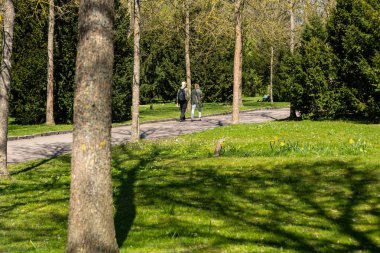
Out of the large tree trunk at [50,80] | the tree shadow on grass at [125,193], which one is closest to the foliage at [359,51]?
the tree shadow on grass at [125,193]

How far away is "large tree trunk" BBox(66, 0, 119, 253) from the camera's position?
6.07 meters

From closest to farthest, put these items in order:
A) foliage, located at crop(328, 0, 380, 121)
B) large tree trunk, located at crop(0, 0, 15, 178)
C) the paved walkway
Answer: large tree trunk, located at crop(0, 0, 15, 178)
the paved walkway
foliage, located at crop(328, 0, 380, 121)

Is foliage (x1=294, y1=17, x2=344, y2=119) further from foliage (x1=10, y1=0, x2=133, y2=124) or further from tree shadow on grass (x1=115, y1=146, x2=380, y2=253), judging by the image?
tree shadow on grass (x1=115, y1=146, x2=380, y2=253)

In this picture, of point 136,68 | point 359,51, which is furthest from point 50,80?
point 359,51

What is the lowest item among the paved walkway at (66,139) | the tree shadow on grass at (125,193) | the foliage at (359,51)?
the tree shadow on grass at (125,193)

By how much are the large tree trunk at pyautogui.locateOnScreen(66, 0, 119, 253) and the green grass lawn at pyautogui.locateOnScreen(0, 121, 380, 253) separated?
0.92 m

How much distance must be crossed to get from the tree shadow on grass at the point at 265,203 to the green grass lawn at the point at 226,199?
0.02 metres

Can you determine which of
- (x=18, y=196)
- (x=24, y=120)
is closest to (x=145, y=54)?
(x=24, y=120)

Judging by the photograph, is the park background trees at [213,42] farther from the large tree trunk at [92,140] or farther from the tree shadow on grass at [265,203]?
the large tree trunk at [92,140]

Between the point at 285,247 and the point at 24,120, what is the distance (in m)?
23.3

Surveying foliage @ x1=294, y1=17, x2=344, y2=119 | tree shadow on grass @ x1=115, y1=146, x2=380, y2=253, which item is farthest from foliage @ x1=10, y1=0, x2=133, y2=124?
tree shadow on grass @ x1=115, y1=146, x2=380, y2=253

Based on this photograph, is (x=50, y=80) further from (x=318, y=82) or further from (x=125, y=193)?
(x=125, y=193)

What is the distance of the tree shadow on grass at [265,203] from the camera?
725 centimetres

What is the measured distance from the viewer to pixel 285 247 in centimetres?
677
